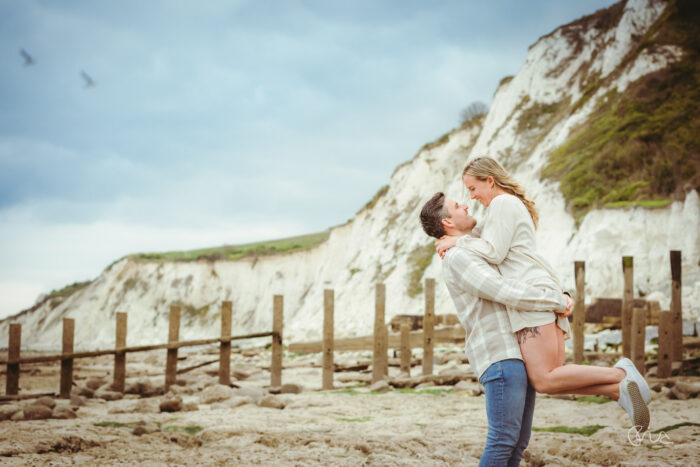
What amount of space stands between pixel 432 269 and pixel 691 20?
16.0 metres

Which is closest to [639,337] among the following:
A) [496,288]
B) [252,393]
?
[252,393]

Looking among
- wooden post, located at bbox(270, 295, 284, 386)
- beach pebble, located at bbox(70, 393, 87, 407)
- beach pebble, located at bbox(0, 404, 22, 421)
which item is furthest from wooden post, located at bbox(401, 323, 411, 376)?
beach pebble, located at bbox(0, 404, 22, 421)

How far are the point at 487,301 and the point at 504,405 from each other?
508 millimetres

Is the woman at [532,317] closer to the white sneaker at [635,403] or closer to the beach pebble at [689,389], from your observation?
the white sneaker at [635,403]

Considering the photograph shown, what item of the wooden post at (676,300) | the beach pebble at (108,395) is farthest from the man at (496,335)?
the beach pebble at (108,395)

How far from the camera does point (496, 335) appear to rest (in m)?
2.80

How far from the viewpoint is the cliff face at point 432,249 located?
19484 mm

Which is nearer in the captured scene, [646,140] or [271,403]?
[271,403]

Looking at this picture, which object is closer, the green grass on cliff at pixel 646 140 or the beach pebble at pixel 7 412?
the beach pebble at pixel 7 412

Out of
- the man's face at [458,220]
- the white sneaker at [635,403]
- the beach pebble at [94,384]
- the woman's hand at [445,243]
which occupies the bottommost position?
the beach pebble at [94,384]

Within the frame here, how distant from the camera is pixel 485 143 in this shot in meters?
33.0

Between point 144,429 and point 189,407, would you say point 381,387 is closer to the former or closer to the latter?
point 189,407

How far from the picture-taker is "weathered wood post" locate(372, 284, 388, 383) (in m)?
10.8

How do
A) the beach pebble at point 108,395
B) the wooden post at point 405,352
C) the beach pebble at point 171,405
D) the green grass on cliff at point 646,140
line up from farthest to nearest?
the green grass on cliff at point 646,140 → the wooden post at point 405,352 → the beach pebble at point 108,395 → the beach pebble at point 171,405
